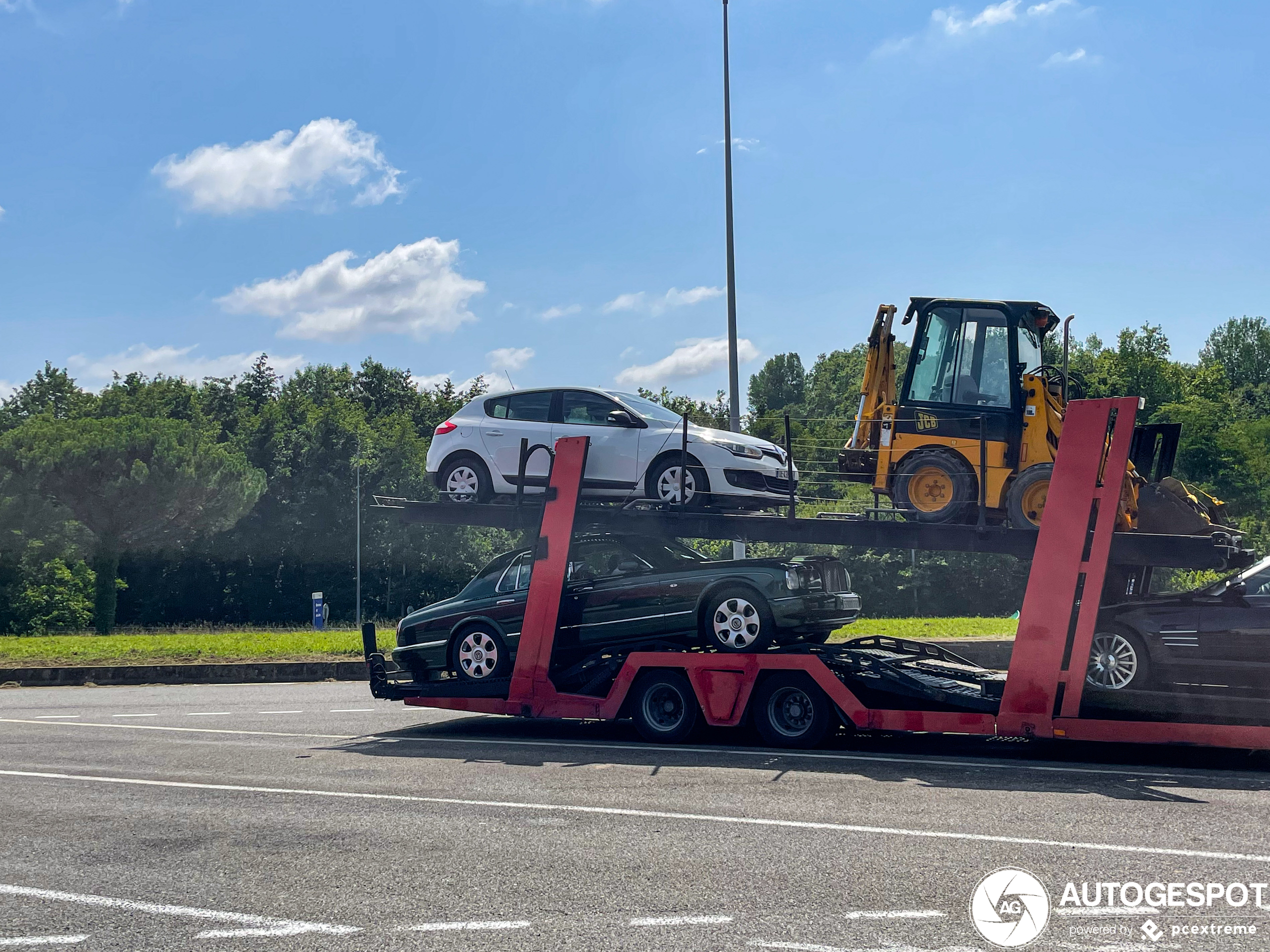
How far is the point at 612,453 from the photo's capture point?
427 inches

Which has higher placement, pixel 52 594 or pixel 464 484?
pixel 464 484

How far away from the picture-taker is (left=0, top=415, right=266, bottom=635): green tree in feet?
161

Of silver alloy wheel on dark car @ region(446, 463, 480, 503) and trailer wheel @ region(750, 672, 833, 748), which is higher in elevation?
silver alloy wheel on dark car @ region(446, 463, 480, 503)

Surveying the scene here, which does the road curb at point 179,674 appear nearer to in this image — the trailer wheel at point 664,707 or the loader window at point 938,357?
the trailer wheel at point 664,707

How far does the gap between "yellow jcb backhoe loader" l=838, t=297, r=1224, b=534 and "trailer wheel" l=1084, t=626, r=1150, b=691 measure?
1158mm

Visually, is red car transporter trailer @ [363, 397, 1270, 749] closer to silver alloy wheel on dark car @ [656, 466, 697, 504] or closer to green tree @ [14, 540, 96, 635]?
silver alloy wheel on dark car @ [656, 466, 697, 504]

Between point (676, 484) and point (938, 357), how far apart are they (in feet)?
8.63

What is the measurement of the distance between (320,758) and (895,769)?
191 inches

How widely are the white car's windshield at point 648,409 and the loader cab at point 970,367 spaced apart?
217 cm

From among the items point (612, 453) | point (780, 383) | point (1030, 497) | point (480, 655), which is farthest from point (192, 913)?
point (780, 383)

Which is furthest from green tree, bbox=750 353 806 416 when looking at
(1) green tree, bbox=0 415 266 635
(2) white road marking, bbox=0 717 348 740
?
(2) white road marking, bbox=0 717 348 740

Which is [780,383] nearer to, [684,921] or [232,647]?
[232,647]

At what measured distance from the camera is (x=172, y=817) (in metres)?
7.50

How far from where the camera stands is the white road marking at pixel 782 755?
852 centimetres
